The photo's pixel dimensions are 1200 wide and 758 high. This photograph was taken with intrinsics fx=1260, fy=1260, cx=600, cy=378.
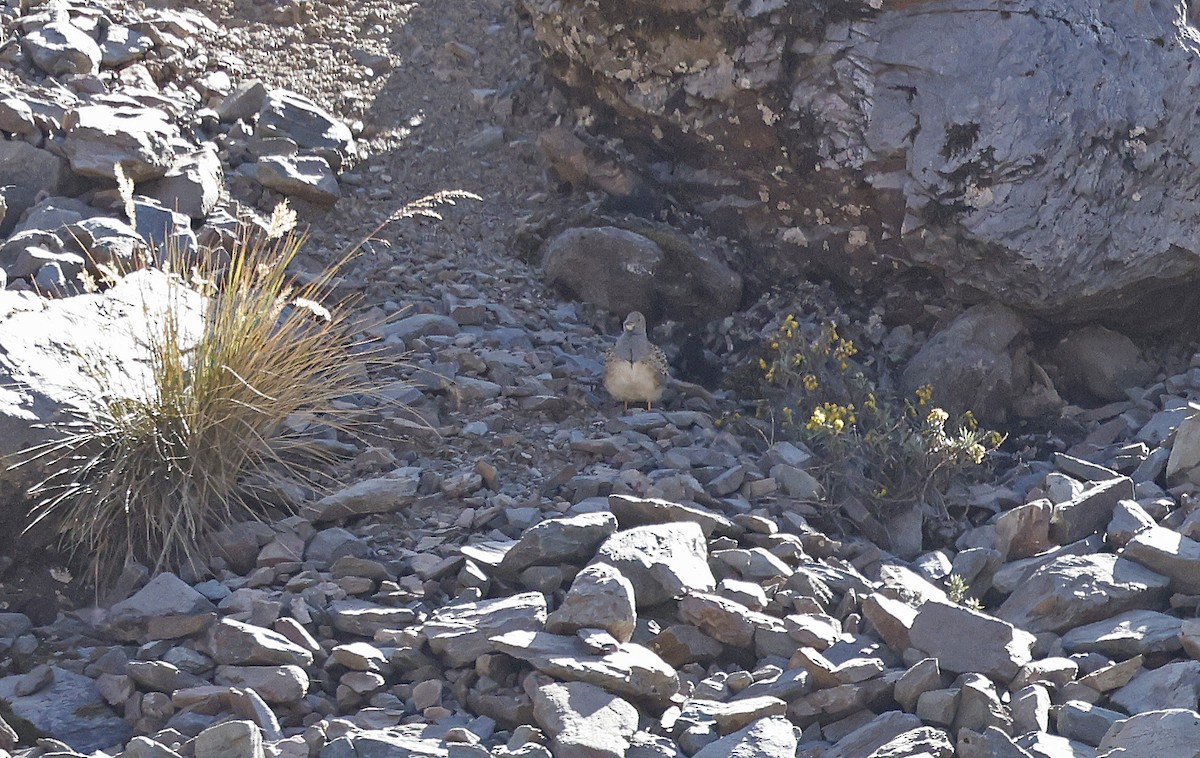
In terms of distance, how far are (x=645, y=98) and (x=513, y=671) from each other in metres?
3.59

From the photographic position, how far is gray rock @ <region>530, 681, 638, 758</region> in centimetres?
315


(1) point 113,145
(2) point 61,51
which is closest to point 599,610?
(1) point 113,145

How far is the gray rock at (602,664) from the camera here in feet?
11.1

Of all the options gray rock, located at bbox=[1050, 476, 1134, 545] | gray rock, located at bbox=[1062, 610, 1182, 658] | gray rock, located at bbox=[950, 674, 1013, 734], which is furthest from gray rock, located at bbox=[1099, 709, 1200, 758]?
gray rock, located at bbox=[1050, 476, 1134, 545]

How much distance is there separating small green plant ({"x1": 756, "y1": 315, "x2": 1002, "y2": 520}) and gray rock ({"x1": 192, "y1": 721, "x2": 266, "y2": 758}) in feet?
8.14

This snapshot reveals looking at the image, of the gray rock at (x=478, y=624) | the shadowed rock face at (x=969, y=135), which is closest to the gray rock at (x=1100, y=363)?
the shadowed rock face at (x=969, y=135)

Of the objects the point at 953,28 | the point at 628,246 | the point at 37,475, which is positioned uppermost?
the point at 953,28

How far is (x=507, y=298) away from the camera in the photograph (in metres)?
5.96

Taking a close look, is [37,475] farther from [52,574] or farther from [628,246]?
[628,246]

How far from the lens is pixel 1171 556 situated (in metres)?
3.93

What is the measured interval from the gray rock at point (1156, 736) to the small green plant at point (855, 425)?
1778mm

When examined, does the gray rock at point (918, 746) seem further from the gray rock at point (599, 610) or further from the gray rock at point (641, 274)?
the gray rock at point (641, 274)

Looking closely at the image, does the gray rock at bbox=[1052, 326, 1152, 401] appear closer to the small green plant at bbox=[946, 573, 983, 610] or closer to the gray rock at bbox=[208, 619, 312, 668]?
the small green plant at bbox=[946, 573, 983, 610]

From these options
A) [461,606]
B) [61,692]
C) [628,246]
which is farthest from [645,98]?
[61,692]
